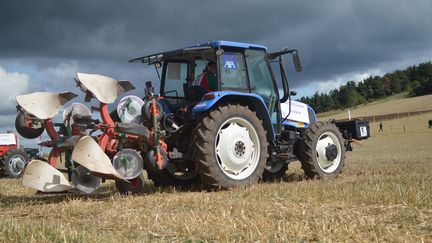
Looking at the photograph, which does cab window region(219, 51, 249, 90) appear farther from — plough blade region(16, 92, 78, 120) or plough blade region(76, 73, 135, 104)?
plough blade region(16, 92, 78, 120)

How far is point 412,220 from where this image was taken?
392 centimetres

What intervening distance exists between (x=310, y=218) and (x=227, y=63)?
11.7ft

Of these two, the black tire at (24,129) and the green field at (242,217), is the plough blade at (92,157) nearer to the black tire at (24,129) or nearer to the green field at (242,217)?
the green field at (242,217)

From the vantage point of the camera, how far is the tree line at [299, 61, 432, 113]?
105 meters

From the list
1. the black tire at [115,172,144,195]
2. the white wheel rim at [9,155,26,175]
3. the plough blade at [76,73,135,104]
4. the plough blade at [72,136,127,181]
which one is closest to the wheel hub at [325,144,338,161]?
the black tire at [115,172,144,195]

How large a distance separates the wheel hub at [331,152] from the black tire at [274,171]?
85 centimetres

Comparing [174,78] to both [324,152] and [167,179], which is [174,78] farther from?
[324,152]

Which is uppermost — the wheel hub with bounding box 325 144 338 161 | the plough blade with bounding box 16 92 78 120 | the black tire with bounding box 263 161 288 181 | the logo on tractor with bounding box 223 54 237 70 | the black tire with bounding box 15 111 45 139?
the logo on tractor with bounding box 223 54 237 70

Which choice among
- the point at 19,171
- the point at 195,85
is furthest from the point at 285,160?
the point at 19,171

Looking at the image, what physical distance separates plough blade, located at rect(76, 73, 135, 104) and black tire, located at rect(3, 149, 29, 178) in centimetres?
1030

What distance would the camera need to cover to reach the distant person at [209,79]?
7391 millimetres

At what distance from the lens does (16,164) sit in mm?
15328

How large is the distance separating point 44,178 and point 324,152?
457 centimetres

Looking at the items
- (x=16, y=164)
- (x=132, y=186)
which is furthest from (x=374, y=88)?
(x=132, y=186)
